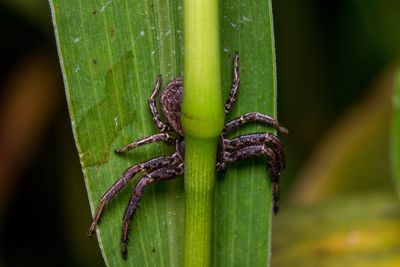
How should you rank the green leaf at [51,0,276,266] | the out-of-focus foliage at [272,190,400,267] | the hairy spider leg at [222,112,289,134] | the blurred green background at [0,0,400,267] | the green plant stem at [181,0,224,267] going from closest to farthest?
the green plant stem at [181,0,224,267]
the green leaf at [51,0,276,266]
the hairy spider leg at [222,112,289,134]
the out-of-focus foliage at [272,190,400,267]
the blurred green background at [0,0,400,267]

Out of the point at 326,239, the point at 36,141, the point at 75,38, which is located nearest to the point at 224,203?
the point at 75,38

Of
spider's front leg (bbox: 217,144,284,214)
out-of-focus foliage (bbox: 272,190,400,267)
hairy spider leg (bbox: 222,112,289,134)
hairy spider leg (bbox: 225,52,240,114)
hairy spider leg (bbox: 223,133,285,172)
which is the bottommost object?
out-of-focus foliage (bbox: 272,190,400,267)

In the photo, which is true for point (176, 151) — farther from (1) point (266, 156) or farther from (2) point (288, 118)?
(2) point (288, 118)

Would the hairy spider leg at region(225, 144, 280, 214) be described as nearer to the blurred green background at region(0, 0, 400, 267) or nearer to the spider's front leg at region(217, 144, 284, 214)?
the spider's front leg at region(217, 144, 284, 214)

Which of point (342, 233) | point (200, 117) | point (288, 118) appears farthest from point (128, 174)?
point (288, 118)

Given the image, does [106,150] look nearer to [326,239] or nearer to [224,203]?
[224,203]

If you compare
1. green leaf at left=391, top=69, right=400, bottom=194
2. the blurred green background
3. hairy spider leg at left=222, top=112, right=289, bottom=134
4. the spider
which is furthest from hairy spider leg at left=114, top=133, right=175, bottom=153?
the blurred green background

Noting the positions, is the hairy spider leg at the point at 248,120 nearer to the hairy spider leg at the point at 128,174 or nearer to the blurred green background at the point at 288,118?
the hairy spider leg at the point at 128,174
